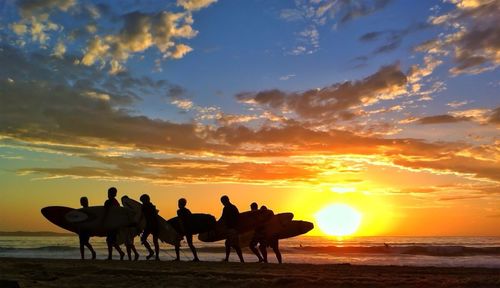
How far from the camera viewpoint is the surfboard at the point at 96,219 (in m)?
16.0

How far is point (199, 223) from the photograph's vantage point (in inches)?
647

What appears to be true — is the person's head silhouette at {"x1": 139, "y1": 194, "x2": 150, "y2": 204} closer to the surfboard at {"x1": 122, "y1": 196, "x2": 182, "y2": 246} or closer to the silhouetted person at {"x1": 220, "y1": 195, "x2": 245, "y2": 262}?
the surfboard at {"x1": 122, "y1": 196, "x2": 182, "y2": 246}

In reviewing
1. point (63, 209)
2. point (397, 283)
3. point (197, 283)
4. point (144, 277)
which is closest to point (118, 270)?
point (144, 277)

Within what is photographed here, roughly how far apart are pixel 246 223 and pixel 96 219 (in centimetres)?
529

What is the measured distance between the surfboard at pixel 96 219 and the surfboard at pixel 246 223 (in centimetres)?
287

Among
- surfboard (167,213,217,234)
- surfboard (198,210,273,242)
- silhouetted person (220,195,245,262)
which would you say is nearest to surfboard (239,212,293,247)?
surfboard (198,210,273,242)

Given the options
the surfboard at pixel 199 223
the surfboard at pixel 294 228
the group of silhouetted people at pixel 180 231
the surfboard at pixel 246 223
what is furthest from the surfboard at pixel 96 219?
the surfboard at pixel 294 228

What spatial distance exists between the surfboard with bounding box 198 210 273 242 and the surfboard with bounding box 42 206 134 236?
113 inches

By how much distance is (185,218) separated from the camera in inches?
629

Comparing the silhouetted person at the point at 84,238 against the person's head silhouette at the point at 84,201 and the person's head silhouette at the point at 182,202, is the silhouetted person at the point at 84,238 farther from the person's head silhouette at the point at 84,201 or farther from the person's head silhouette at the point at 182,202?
the person's head silhouette at the point at 182,202

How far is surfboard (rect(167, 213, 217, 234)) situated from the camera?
16250 mm

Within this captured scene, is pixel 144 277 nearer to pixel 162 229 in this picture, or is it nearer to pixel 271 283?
pixel 271 283

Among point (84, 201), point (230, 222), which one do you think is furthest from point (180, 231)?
point (84, 201)

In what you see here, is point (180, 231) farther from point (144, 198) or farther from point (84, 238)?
point (84, 238)
